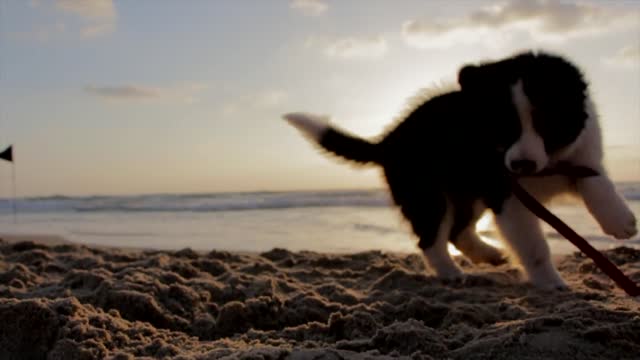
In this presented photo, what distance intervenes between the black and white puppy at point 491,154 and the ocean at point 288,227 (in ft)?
0.79

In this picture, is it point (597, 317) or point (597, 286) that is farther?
point (597, 286)

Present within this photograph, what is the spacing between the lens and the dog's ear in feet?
13.0

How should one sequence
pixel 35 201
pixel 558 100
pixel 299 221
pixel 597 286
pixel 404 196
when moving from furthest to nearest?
pixel 35 201 → pixel 299 221 → pixel 404 196 → pixel 597 286 → pixel 558 100

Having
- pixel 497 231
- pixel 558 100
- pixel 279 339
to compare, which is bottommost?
pixel 279 339

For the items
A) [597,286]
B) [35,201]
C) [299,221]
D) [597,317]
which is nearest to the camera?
[597,317]

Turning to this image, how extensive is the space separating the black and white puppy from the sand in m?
0.29

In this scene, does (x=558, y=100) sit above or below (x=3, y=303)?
above

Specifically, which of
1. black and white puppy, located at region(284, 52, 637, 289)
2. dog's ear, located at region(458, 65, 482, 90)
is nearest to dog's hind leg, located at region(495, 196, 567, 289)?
black and white puppy, located at region(284, 52, 637, 289)

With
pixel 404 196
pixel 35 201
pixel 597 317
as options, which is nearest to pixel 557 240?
pixel 404 196

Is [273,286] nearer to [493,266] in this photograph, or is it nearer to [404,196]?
[404,196]

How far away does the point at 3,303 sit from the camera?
2.92m

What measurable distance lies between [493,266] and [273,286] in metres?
1.89

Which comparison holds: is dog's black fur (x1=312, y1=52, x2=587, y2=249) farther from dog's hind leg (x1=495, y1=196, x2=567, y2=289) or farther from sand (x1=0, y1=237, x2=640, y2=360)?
sand (x1=0, y1=237, x2=640, y2=360)

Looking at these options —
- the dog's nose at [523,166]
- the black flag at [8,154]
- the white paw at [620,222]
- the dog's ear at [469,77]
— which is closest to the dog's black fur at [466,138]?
the dog's ear at [469,77]
